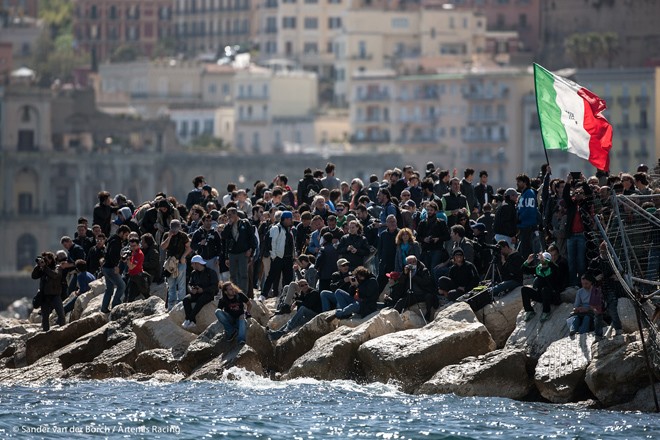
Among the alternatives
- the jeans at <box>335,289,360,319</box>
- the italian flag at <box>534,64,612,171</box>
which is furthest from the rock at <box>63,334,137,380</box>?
the italian flag at <box>534,64,612,171</box>

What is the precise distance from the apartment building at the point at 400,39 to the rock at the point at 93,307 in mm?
A: 100579

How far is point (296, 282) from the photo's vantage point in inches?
1606

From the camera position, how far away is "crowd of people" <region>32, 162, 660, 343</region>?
37094 millimetres

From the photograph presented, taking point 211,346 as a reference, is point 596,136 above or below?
above

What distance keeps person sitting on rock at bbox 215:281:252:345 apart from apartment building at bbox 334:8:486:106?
105 meters

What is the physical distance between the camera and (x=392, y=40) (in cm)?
15250

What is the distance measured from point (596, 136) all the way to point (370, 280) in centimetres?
482

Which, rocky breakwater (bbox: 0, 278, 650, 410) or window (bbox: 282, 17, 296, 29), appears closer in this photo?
rocky breakwater (bbox: 0, 278, 650, 410)

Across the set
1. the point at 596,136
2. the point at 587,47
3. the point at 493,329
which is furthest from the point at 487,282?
the point at 587,47

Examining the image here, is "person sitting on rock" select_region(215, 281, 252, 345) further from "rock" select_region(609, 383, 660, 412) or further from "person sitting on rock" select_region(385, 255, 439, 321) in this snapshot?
"rock" select_region(609, 383, 660, 412)

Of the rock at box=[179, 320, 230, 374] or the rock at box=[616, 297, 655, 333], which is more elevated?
the rock at box=[616, 297, 655, 333]

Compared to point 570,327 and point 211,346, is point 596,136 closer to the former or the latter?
point 570,327

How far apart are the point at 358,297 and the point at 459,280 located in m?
1.85

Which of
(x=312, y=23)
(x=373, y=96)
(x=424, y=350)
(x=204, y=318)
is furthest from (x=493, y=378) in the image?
(x=312, y=23)
